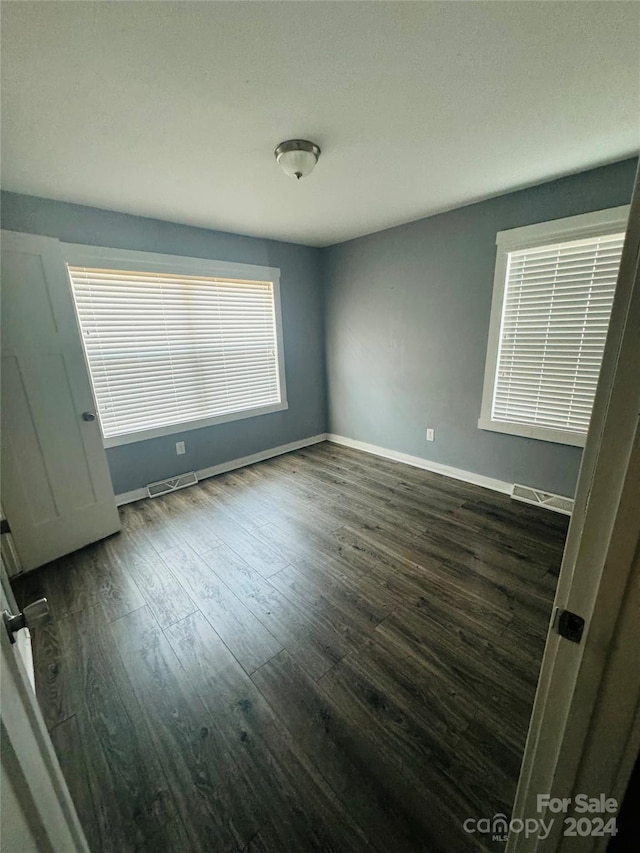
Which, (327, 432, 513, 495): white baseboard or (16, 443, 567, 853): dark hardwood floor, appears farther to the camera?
(327, 432, 513, 495): white baseboard

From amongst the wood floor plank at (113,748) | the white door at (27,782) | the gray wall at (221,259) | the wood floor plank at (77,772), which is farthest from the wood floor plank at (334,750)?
the gray wall at (221,259)

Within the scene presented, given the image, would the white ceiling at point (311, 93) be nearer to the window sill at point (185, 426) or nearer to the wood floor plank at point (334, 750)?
the window sill at point (185, 426)

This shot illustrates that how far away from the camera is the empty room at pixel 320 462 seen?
25.3 inches

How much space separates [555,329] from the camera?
8.08 feet

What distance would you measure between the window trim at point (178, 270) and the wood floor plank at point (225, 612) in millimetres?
1239

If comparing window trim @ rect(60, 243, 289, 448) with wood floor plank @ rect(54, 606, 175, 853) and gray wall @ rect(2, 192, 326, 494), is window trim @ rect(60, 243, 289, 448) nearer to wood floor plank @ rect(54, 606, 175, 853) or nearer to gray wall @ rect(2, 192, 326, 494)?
gray wall @ rect(2, 192, 326, 494)

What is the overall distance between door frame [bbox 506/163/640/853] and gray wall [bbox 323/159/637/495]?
2526mm

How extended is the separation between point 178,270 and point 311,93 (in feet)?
6.45

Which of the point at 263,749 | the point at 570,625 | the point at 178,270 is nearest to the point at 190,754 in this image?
the point at 263,749

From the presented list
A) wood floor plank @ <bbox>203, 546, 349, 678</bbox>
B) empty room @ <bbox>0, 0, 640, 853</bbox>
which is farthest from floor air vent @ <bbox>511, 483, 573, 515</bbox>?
wood floor plank @ <bbox>203, 546, 349, 678</bbox>

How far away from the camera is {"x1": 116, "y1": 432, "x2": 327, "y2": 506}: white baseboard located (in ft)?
9.72

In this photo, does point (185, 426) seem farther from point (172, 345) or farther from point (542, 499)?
point (542, 499)

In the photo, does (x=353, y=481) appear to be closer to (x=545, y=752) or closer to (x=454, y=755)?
(x=454, y=755)

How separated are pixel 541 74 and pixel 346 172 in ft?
3.48
